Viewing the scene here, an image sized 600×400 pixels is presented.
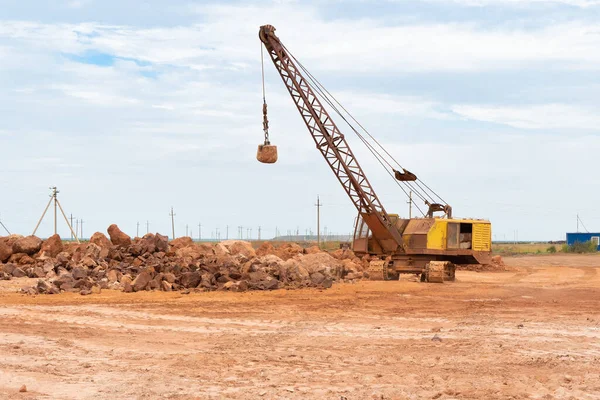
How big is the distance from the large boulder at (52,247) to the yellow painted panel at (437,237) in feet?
45.6

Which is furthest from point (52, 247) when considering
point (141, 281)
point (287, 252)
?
point (287, 252)

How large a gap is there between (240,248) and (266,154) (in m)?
4.90

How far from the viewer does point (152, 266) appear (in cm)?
2450

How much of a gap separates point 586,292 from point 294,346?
48.8 feet

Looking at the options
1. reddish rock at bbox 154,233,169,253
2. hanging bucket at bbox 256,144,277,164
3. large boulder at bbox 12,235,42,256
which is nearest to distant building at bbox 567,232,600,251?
hanging bucket at bbox 256,144,277,164

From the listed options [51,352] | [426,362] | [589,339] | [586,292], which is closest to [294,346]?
[426,362]

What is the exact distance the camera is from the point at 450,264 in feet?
97.9

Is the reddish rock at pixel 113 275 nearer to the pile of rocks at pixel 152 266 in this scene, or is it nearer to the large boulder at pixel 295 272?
the pile of rocks at pixel 152 266

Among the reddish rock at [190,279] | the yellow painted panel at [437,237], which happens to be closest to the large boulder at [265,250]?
the yellow painted panel at [437,237]

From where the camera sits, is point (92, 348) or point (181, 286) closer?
point (92, 348)

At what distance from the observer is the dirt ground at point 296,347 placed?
9484mm

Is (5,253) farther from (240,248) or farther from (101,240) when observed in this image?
(240,248)

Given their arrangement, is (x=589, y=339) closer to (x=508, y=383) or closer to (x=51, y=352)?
(x=508, y=383)

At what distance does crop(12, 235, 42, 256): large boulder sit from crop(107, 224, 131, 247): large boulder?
9.17 feet
